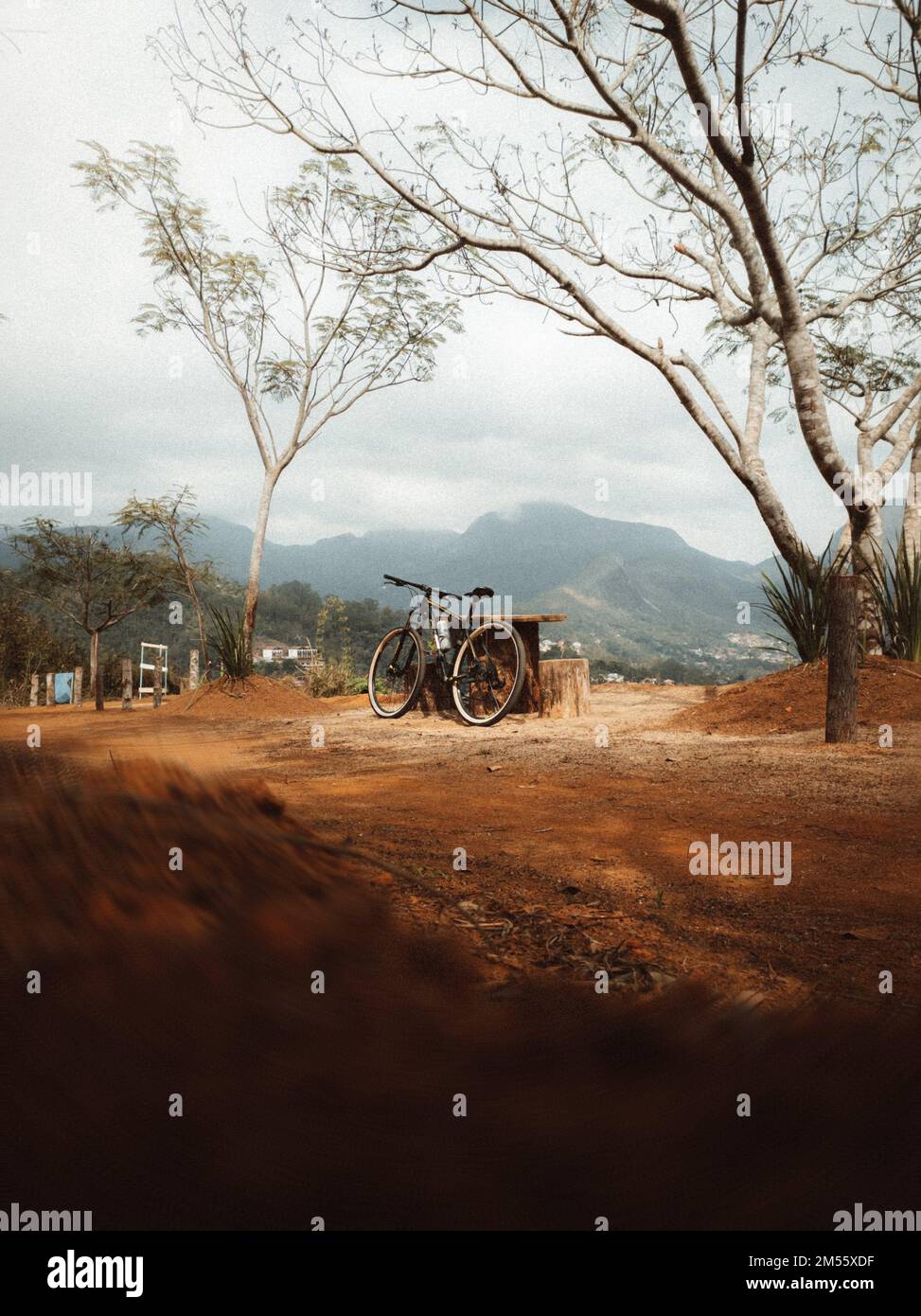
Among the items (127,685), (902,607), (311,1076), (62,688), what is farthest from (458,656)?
(62,688)

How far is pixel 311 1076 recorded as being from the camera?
586 mm

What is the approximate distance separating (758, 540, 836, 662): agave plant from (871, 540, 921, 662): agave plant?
50cm

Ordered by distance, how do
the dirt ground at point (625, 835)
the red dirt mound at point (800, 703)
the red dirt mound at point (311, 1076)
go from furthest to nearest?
1. the red dirt mound at point (800, 703)
2. the dirt ground at point (625, 835)
3. the red dirt mound at point (311, 1076)

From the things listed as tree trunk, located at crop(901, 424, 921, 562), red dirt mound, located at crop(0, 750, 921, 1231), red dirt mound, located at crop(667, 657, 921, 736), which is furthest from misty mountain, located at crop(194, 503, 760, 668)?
red dirt mound, located at crop(0, 750, 921, 1231)

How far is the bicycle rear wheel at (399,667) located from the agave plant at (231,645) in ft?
6.92

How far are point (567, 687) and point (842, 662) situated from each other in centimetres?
298

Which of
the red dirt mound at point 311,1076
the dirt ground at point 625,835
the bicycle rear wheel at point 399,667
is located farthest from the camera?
the bicycle rear wheel at point 399,667

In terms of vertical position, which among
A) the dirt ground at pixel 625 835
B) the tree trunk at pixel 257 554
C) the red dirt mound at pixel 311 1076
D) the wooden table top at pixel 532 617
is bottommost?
the dirt ground at pixel 625 835

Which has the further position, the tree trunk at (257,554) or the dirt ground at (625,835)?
the tree trunk at (257,554)

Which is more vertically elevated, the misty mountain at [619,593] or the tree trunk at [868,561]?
the misty mountain at [619,593]

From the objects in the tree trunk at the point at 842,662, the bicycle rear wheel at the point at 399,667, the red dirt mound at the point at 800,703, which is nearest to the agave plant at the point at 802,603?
the red dirt mound at the point at 800,703

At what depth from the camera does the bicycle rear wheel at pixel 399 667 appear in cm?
742

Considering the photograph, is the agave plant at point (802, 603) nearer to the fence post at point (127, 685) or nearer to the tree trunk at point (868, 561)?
the tree trunk at point (868, 561)

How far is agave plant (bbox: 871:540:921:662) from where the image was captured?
6.22 meters
